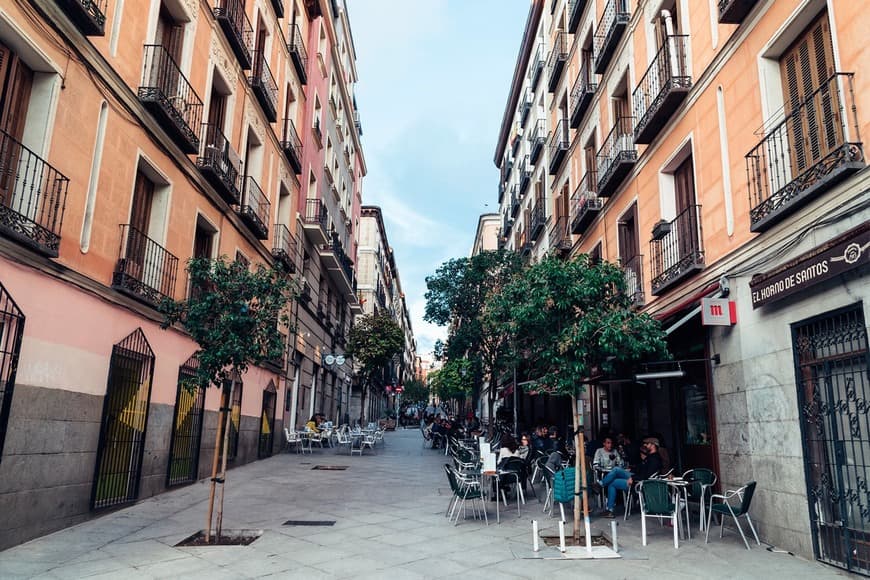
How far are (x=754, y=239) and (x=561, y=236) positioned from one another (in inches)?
465

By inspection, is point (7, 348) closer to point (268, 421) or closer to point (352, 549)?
point (352, 549)

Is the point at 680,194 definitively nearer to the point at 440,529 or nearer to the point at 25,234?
the point at 440,529

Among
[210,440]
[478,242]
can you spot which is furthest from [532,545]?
[478,242]

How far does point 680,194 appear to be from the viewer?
38.7ft

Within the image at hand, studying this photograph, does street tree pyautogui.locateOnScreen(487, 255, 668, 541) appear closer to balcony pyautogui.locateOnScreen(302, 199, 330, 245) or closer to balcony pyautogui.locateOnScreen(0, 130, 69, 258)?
balcony pyautogui.locateOnScreen(0, 130, 69, 258)

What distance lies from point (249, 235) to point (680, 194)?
426 inches

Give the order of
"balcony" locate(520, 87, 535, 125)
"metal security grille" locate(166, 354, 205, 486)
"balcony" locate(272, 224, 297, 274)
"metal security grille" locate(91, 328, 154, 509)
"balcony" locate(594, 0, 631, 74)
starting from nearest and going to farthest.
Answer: "metal security grille" locate(91, 328, 154, 509), "metal security grille" locate(166, 354, 205, 486), "balcony" locate(594, 0, 631, 74), "balcony" locate(272, 224, 297, 274), "balcony" locate(520, 87, 535, 125)

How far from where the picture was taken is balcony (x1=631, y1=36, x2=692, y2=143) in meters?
11.1

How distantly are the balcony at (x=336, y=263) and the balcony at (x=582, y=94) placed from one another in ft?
37.6

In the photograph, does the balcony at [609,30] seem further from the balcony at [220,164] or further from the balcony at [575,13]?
the balcony at [220,164]

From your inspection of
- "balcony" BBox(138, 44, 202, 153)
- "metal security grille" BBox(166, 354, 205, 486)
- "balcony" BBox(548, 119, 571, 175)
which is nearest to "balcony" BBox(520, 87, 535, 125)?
"balcony" BBox(548, 119, 571, 175)

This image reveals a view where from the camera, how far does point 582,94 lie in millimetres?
17188

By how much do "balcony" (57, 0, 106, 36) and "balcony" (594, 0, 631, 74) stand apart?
35.7 ft

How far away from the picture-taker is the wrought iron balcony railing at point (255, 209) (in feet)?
51.9
